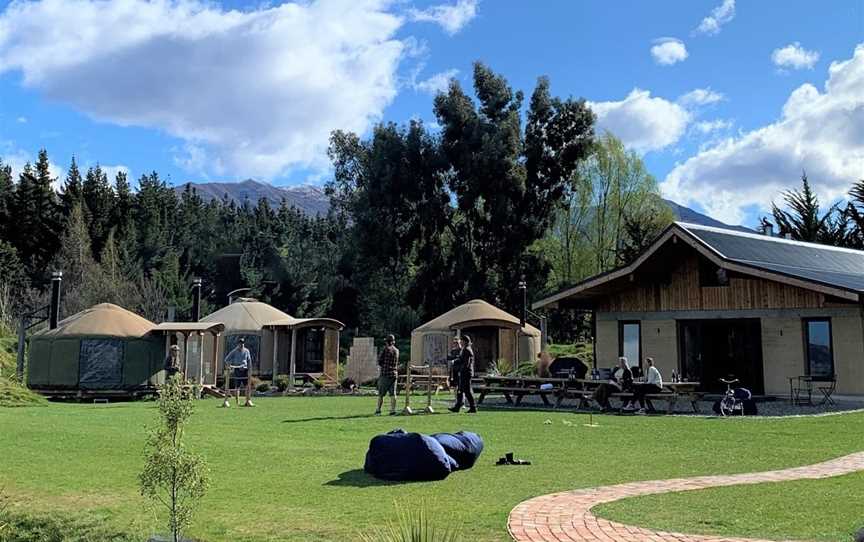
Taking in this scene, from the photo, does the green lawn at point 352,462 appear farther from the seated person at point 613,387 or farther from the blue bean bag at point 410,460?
the seated person at point 613,387

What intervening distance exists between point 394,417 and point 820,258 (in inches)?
552

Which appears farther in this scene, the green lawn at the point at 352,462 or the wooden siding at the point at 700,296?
the wooden siding at the point at 700,296

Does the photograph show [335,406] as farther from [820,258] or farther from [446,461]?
[820,258]

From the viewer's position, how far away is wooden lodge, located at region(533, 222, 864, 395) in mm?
18281

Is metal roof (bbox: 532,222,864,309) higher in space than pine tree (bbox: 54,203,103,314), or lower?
lower

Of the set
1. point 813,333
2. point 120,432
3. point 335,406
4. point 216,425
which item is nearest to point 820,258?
point 813,333

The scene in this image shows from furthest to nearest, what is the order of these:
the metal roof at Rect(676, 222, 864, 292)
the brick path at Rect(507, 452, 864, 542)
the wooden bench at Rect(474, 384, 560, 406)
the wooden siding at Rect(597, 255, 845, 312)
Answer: the wooden siding at Rect(597, 255, 845, 312), the metal roof at Rect(676, 222, 864, 292), the wooden bench at Rect(474, 384, 560, 406), the brick path at Rect(507, 452, 864, 542)

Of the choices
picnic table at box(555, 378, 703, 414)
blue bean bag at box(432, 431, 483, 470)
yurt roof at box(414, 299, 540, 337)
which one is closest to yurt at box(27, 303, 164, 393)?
yurt roof at box(414, 299, 540, 337)

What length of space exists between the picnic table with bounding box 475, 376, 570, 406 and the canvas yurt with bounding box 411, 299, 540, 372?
10069 millimetres

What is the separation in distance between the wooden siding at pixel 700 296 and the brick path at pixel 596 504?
1112cm

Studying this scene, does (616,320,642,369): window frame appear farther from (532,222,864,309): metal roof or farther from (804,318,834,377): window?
Answer: (804,318,834,377): window

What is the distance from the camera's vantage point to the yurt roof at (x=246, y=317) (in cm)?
3025

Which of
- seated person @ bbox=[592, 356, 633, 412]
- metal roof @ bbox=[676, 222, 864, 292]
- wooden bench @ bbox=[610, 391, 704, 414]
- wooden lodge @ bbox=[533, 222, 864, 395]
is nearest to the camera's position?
wooden bench @ bbox=[610, 391, 704, 414]

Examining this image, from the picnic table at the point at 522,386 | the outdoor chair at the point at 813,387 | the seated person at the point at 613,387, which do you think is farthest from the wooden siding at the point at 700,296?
the seated person at the point at 613,387
